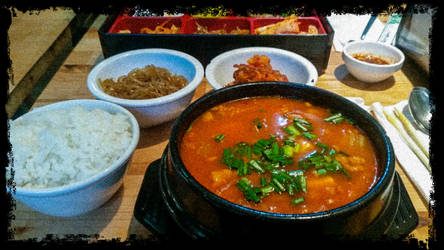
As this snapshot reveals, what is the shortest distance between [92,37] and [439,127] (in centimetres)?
361

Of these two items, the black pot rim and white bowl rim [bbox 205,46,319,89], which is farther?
white bowl rim [bbox 205,46,319,89]

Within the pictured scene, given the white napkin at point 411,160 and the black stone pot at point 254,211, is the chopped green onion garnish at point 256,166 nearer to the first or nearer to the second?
the black stone pot at point 254,211

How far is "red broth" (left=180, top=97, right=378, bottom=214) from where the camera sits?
137 centimetres

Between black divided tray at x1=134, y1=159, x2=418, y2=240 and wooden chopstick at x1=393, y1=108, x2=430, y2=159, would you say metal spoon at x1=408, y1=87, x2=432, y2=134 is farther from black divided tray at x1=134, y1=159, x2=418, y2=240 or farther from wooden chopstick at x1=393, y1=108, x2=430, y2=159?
black divided tray at x1=134, y1=159, x2=418, y2=240

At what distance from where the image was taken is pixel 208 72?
2480 mm

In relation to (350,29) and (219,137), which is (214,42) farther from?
(350,29)

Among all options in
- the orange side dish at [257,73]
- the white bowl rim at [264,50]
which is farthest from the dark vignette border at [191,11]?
the orange side dish at [257,73]

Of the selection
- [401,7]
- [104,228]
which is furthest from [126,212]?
[401,7]

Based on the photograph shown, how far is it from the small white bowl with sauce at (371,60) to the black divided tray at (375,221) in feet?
4.97

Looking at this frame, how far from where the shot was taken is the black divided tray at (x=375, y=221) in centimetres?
132

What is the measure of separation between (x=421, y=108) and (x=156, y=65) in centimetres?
218

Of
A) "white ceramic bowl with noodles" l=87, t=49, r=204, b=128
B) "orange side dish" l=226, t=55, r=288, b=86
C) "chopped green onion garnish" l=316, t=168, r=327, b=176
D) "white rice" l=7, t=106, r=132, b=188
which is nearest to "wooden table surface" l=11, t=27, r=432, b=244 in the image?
"white ceramic bowl with noodles" l=87, t=49, r=204, b=128

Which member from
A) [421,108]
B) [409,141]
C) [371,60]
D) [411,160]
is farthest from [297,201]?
[371,60]

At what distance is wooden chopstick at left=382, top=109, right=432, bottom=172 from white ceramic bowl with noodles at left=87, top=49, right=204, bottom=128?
1477 mm
